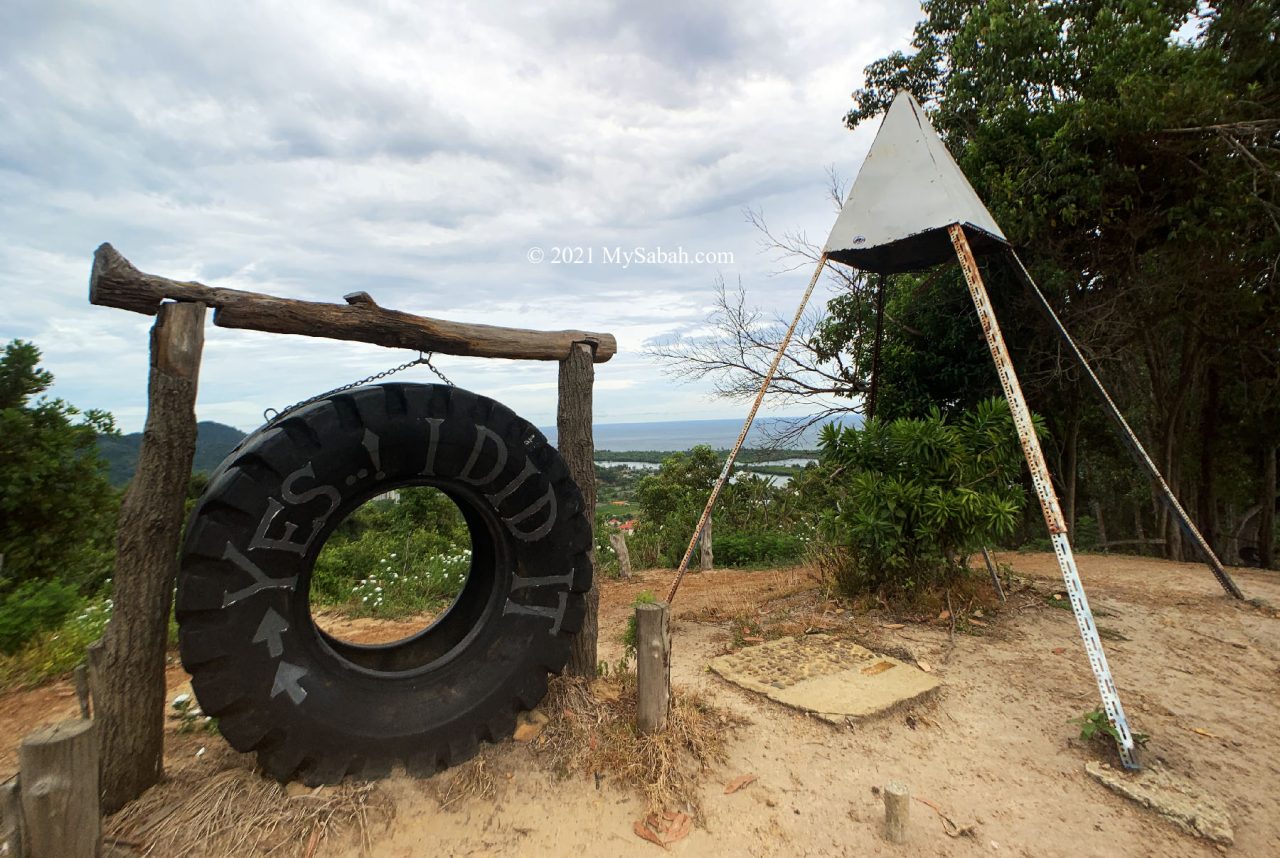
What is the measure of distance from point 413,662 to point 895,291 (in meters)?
9.10

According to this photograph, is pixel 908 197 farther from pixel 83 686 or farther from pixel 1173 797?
pixel 83 686

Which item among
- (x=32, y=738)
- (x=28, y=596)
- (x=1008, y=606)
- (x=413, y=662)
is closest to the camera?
(x=32, y=738)

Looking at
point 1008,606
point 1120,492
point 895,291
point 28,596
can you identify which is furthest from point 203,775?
point 1120,492

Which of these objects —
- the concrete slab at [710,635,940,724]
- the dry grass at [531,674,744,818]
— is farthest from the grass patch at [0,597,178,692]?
the concrete slab at [710,635,940,724]

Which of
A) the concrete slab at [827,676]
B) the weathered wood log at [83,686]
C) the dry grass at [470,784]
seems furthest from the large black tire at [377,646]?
the concrete slab at [827,676]

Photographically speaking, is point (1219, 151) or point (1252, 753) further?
point (1219, 151)

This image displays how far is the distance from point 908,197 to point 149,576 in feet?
17.5

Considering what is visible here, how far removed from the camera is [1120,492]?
15.6 m

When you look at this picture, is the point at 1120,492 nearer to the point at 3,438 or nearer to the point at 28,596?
the point at 28,596

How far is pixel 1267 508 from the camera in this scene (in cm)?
1092

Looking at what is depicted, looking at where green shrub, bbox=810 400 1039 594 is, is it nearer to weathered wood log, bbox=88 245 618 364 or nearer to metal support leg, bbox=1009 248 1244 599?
metal support leg, bbox=1009 248 1244 599

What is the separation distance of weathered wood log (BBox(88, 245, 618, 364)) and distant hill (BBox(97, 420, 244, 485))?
520 mm

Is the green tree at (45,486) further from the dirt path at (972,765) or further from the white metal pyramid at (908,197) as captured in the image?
the white metal pyramid at (908,197)

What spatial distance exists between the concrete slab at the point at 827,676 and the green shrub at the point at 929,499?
99cm
